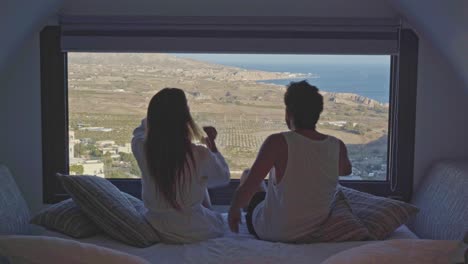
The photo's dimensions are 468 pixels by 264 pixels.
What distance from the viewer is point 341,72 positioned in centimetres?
348

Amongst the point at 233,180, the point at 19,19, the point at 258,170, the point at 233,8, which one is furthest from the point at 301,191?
the point at 19,19

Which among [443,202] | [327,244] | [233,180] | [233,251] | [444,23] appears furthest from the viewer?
[233,180]

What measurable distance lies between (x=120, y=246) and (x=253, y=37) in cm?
144

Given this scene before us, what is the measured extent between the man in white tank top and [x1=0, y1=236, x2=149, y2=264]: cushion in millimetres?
749

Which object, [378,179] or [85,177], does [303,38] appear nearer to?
[378,179]

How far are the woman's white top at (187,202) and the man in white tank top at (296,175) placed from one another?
15 cm

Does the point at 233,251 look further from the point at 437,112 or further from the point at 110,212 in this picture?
the point at 437,112

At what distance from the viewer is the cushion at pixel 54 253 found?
1921 mm

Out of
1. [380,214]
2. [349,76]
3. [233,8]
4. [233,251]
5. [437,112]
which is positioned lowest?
[233,251]

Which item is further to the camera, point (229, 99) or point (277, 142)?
point (229, 99)

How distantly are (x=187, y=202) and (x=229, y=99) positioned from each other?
109 centimetres

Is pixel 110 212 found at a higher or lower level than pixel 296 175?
lower

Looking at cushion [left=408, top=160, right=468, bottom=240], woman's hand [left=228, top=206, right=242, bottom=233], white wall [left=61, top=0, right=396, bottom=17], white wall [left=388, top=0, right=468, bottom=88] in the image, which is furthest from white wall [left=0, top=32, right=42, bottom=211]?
cushion [left=408, top=160, right=468, bottom=240]

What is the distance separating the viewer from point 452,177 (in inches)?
120
